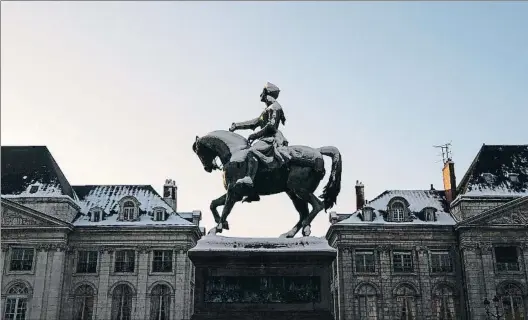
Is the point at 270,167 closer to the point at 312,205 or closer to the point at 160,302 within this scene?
the point at 312,205

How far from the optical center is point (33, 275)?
42.7 meters

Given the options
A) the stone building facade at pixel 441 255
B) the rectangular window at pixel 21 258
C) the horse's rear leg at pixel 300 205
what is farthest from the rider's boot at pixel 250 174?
the rectangular window at pixel 21 258

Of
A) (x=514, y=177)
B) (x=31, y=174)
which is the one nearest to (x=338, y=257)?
(x=514, y=177)

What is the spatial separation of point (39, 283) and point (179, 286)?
32.1 feet

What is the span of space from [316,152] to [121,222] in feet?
117

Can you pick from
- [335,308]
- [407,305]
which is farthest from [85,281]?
[407,305]

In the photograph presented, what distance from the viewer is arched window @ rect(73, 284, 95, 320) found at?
42750mm

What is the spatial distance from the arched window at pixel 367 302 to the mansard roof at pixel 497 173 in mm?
9800

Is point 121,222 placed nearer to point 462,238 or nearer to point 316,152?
point 462,238

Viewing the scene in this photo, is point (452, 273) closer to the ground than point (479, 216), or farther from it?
closer to the ground

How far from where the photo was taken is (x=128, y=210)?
45.6 metres

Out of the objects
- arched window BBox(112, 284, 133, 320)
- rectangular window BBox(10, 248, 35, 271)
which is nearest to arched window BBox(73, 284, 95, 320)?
arched window BBox(112, 284, 133, 320)

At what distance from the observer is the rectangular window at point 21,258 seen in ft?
141

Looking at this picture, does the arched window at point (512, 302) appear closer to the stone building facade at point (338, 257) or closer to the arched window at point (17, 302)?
the stone building facade at point (338, 257)
